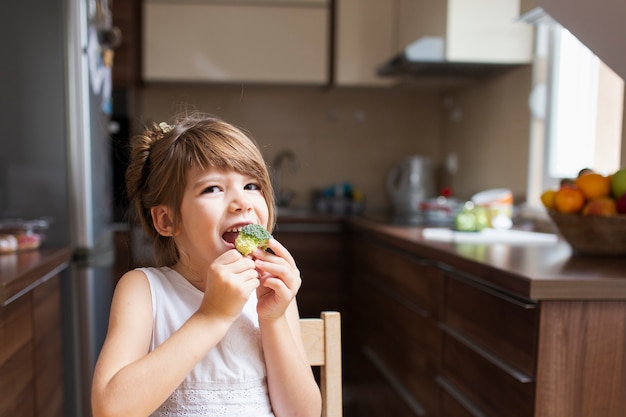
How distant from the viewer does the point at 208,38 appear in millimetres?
3104

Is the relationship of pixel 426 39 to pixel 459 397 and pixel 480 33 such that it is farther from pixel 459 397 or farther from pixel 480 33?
pixel 459 397

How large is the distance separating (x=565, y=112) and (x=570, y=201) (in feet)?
3.25

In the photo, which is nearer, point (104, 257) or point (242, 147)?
point (242, 147)

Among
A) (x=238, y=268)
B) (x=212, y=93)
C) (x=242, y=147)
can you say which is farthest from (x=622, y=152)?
(x=212, y=93)

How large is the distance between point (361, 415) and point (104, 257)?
1.34 m

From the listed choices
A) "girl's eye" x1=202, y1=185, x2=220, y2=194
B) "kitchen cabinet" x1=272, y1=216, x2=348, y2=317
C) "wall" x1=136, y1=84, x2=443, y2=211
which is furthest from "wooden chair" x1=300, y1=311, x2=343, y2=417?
"wall" x1=136, y1=84, x2=443, y2=211

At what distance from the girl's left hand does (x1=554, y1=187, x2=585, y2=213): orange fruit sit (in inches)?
36.9

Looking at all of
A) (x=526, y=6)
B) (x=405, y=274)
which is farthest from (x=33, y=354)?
(x=526, y=6)

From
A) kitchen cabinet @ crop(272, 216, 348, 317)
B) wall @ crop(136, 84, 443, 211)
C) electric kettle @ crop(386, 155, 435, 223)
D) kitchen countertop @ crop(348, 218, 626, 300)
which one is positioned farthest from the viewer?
wall @ crop(136, 84, 443, 211)

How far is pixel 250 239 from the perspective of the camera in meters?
0.72

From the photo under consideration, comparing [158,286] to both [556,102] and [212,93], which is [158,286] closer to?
[556,102]

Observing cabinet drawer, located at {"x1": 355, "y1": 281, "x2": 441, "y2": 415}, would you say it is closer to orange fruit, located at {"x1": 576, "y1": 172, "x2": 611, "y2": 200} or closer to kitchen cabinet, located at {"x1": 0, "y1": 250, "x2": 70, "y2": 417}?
orange fruit, located at {"x1": 576, "y1": 172, "x2": 611, "y2": 200}

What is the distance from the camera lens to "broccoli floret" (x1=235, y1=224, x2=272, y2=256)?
721 millimetres

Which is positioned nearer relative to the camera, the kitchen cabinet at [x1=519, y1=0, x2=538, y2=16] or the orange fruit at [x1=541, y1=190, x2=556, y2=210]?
the orange fruit at [x1=541, y1=190, x2=556, y2=210]
